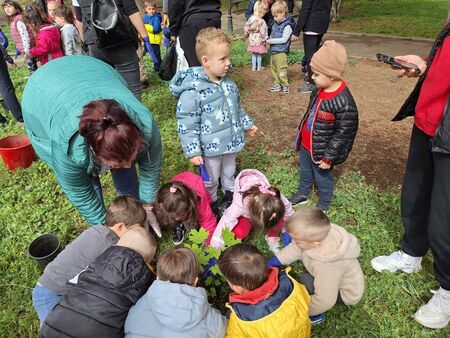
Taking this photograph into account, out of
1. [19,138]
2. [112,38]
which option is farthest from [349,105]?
[19,138]

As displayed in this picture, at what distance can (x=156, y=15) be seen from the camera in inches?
272

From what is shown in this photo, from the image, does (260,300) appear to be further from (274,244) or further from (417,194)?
(417,194)

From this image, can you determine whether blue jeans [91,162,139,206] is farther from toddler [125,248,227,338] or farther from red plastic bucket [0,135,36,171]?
red plastic bucket [0,135,36,171]

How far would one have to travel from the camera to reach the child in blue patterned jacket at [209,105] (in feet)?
8.64

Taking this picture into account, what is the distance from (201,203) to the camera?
2770 mm

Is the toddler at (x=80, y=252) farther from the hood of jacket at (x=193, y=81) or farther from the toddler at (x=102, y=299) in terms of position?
the hood of jacket at (x=193, y=81)

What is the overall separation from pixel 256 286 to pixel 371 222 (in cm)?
159

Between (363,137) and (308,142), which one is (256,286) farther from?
(363,137)

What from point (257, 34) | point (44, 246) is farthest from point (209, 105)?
point (257, 34)

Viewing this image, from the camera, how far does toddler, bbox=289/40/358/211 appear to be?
2607 mm

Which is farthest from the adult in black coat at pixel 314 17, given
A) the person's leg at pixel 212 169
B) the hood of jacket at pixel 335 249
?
the hood of jacket at pixel 335 249

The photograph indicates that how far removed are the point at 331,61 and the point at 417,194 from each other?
3.50 ft

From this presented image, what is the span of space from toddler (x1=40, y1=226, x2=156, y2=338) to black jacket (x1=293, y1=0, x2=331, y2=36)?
4469mm

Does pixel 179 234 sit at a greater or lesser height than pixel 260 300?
lesser
